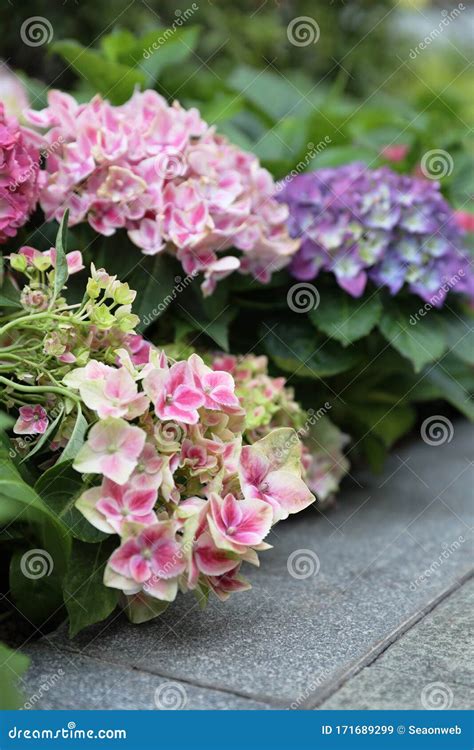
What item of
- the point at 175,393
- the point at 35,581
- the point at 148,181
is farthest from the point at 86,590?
the point at 148,181

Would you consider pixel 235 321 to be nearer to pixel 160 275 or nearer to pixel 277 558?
pixel 160 275

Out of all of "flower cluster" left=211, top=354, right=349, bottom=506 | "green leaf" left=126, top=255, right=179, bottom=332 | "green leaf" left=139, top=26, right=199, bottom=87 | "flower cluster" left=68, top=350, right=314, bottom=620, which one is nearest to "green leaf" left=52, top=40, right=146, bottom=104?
"green leaf" left=139, top=26, right=199, bottom=87

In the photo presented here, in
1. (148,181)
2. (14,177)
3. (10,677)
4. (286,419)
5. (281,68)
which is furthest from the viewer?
(281,68)

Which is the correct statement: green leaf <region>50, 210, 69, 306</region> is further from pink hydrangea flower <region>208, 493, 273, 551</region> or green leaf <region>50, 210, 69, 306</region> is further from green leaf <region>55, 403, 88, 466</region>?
pink hydrangea flower <region>208, 493, 273, 551</region>

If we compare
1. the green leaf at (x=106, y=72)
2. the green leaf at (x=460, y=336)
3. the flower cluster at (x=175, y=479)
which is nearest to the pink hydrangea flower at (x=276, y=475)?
the flower cluster at (x=175, y=479)

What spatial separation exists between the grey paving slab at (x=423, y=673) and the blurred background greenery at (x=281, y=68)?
1329 mm

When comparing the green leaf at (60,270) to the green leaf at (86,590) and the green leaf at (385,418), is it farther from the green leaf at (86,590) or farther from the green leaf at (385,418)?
the green leaf at (385,418)

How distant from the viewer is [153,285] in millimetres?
1979

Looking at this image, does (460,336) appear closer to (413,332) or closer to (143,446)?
(413,332)

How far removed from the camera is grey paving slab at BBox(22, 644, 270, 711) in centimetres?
128

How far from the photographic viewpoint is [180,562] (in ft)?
4.64

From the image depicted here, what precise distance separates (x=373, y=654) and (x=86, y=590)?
0.45 m

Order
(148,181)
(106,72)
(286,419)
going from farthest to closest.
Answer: (106,72), (286,419), (148,181)

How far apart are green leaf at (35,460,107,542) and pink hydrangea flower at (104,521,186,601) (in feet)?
0.23
